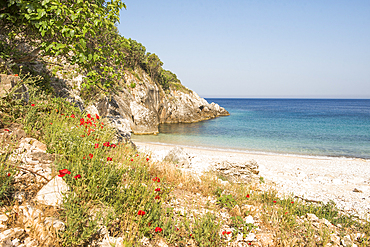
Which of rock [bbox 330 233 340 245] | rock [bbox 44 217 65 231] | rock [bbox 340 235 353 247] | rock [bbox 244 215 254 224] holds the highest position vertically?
rock [bbox 44 217 65 231]

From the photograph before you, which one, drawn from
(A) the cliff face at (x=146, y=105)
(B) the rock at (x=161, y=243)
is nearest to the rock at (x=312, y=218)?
(B) the rock at (x=161, y=243)

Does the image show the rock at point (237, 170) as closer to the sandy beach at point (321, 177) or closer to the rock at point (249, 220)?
the sandy beach at point (321, 177)

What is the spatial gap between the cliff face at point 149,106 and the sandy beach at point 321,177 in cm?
817

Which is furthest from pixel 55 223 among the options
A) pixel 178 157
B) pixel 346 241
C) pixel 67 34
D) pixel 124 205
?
pixel 178 157

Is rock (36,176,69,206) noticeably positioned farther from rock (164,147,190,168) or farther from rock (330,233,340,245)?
rock (164,147,190,168)

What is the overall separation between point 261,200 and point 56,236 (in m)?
4.69

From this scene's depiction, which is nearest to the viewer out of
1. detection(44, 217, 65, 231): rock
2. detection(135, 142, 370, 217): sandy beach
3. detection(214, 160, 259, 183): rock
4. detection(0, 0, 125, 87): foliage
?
detection(44, 217, 65, 231): rock

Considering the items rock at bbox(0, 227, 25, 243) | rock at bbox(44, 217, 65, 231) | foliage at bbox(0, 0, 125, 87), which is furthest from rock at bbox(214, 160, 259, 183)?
rock at bbox(0, 227, 25, 243)

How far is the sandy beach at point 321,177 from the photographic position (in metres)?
7.83

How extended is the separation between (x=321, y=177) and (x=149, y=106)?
85.0ft

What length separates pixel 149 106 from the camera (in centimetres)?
3247

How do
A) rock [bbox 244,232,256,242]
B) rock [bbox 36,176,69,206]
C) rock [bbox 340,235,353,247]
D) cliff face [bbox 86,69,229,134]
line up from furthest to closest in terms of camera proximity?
cliff face [bbox 86,69,229,134], rock [bbox 340,235,353,247], rock [bbox 244,232,256,242], rock [bbox 36,176,69,206]

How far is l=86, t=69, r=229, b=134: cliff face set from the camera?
20.1 metres

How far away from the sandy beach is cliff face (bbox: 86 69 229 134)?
8165 mm
